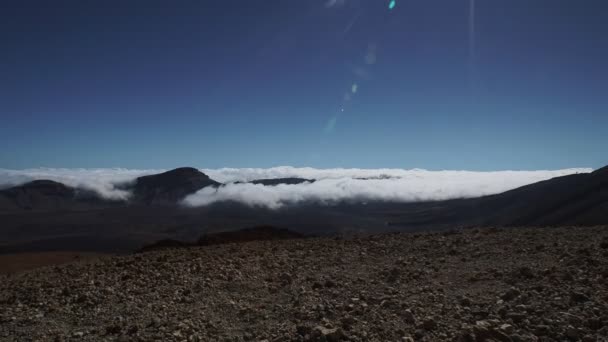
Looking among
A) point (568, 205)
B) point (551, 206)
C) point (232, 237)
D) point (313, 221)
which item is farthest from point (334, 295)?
point (313, 221)

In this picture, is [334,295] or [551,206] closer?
[334,295]

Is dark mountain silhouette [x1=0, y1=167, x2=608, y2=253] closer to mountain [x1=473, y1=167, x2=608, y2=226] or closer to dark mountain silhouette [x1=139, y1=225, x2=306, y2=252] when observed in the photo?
mountain [x1=473, y1=167, x2=608, y2=226]

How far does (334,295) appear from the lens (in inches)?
317

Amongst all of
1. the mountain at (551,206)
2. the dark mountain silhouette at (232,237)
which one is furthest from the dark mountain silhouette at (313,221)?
the dark mountain silhouette at (232,237)

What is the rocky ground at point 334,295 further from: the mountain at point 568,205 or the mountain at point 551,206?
the mountain at point 568,205

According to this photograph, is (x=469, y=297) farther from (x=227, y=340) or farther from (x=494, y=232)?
(x=494, y=232)

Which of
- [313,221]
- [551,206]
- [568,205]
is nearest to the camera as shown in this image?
[568,205]

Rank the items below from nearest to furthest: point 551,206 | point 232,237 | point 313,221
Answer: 1. point 232,237
2. point 551,206
3. point 313,221

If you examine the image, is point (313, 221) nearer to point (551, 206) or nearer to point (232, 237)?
point (551, 206)

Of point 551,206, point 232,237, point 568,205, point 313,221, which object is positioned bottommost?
point 313,221

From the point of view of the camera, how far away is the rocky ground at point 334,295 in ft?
20.0

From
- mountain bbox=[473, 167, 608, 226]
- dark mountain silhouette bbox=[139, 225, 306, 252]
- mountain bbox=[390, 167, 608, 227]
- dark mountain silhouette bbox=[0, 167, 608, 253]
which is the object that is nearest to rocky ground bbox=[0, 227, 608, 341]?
dark mountain silhouette bbox=[139, 225, 306, 252]

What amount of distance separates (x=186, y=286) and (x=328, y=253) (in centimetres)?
459

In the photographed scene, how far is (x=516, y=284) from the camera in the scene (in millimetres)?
7938
